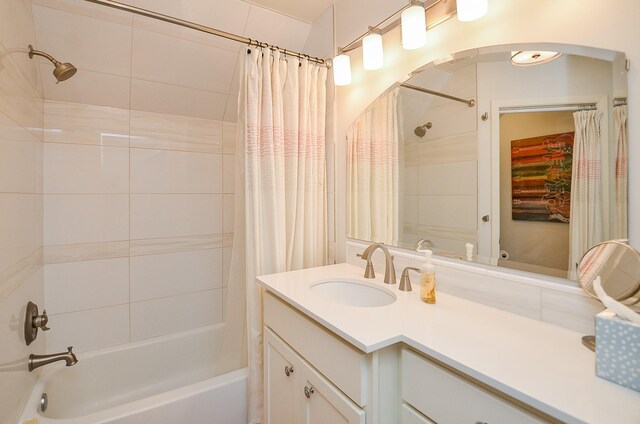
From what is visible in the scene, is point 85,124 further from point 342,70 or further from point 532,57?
point 532,57

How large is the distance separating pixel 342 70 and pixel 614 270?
4.43 ft

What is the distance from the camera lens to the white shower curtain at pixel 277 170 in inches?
57.9

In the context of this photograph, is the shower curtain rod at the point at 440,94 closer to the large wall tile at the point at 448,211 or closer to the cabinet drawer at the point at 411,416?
the large wall tile at the point at 448,211

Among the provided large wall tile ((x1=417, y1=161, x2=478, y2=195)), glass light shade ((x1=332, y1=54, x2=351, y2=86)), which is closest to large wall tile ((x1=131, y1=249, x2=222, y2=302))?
glass light shade ((x1=332, y1=54, x2=351, y2=86))

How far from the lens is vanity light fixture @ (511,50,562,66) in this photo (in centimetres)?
85

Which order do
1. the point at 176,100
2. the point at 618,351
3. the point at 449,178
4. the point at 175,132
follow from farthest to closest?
1. the point at 175,132
2. the point at 176,100
3. the point at 449,178
4. the point at 618,351

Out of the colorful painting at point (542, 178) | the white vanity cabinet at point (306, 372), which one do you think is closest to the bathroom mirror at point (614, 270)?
the colorful painting at point (542, 178)

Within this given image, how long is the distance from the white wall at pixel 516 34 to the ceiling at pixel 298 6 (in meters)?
0.12

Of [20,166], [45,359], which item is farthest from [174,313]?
[20,166]

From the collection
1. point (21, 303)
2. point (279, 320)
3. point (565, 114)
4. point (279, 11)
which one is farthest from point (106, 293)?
point (565, 114)

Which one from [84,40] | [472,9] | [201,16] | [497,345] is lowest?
[497,345]

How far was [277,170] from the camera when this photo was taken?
5.06 feet

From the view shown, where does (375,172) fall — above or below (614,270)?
above

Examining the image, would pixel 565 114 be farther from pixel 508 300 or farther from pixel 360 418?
pixel 360 418
